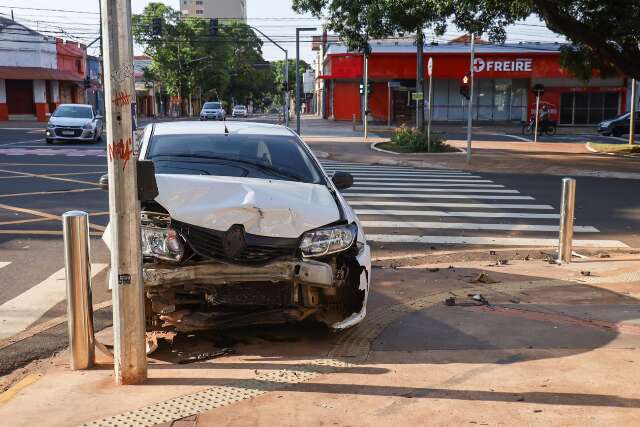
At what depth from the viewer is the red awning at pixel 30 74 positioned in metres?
52.4

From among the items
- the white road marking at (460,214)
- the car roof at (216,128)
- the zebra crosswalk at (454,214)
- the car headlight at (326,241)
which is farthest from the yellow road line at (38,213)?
the car headlight at (326,241)

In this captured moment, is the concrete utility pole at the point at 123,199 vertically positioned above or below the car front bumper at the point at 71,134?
above

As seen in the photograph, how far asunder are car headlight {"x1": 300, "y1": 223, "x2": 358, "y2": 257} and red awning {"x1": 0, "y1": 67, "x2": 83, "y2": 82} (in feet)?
172

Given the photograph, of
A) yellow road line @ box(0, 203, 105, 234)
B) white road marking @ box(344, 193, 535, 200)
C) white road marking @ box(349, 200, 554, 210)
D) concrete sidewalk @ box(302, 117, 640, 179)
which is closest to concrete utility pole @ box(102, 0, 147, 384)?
yellow road line @ box(0, 203, 105, 234)

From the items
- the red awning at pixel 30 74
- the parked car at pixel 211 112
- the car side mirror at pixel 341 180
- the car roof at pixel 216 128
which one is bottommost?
the parked car at pixel 211 112

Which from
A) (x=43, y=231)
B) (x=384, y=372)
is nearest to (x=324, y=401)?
(x=384, y=372)

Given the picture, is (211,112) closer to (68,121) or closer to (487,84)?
(487,84)

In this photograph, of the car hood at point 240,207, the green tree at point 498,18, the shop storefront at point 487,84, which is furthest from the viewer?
the shop storefront at point 487,84

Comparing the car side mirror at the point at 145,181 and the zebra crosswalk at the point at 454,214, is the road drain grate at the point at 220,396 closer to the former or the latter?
the car side mirror at the point at 145,181

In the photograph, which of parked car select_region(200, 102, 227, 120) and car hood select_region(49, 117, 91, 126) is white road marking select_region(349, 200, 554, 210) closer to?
car hood select_region(49, 117, 91, 126)

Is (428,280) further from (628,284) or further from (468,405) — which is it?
(468,405)

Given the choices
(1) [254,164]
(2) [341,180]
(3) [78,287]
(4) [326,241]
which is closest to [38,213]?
(1) [254,164]

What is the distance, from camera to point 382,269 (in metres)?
8.29

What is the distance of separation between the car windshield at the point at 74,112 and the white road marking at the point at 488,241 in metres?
22.4
